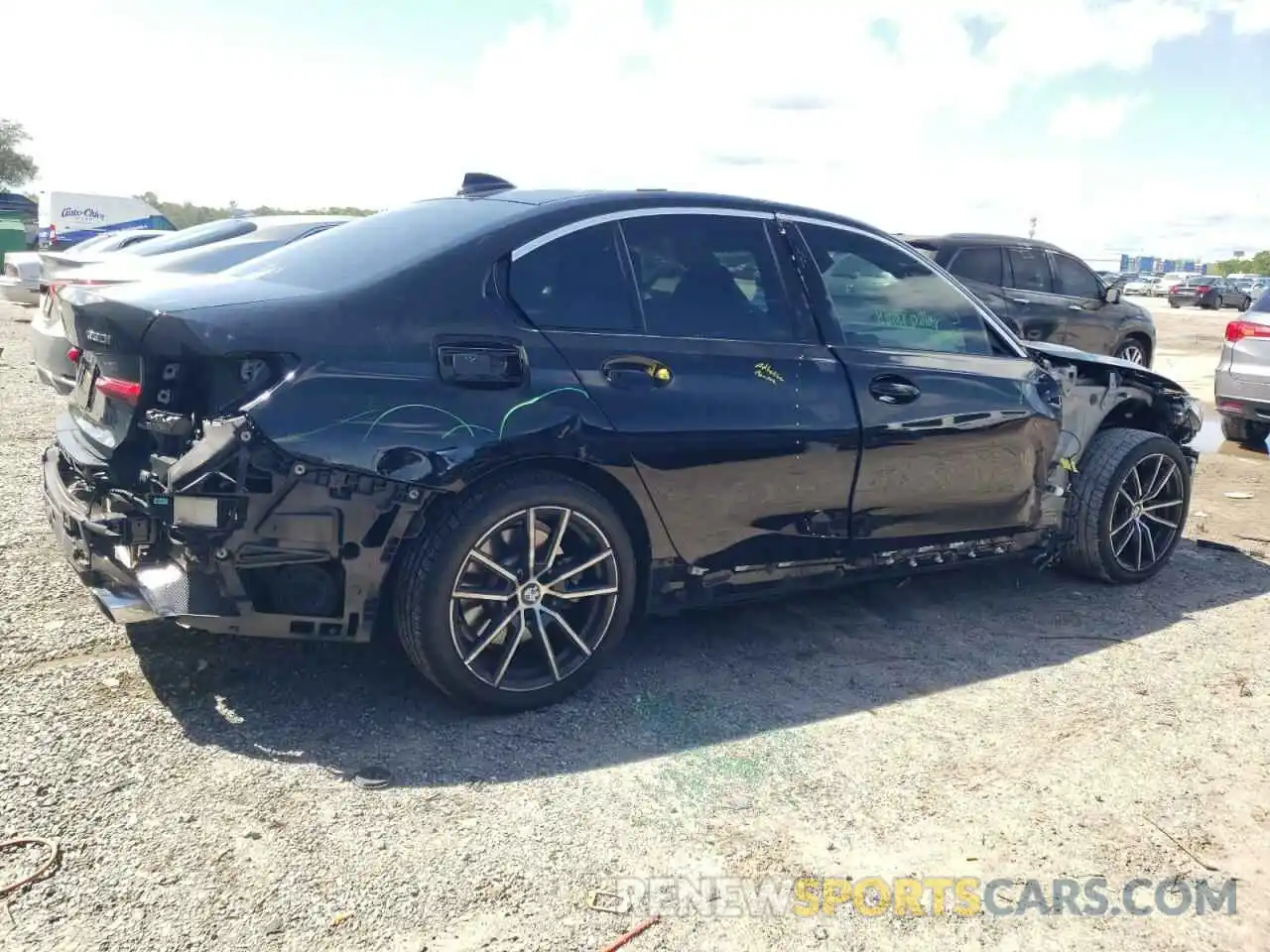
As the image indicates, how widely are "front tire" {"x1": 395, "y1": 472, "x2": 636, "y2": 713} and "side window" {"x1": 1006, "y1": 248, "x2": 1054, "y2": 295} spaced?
8.95 metres

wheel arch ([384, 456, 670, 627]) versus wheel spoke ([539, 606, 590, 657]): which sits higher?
wheel arch ([384, 456, 670, 627])

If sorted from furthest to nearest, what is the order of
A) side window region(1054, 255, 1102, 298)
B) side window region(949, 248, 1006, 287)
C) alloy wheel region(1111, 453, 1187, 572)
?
side window region(1054, 255, 1102, 298) → side window region(949, 248, 1006, 287) → alloy wheel region(1111, 453, 1187, 572)

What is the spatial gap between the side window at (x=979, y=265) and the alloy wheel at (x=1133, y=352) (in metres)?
2.35

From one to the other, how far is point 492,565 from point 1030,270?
9.63 metres

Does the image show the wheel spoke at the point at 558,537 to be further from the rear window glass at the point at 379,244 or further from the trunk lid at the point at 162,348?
the trunk lid at the point at 162,348

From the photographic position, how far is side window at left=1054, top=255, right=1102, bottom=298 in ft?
38.3

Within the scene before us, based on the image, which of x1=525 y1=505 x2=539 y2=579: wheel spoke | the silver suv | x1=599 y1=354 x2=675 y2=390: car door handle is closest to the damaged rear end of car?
x1=525 y1=505 x2=539 y2=579: wheel spoke

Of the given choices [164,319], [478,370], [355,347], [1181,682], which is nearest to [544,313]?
[478,370]

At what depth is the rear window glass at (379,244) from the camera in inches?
136

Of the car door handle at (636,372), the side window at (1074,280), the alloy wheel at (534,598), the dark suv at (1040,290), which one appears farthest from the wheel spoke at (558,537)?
the side window at (1074,280)

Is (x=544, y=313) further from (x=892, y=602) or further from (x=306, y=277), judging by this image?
(x=892, y=602)

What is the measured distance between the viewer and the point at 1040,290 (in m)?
11.5

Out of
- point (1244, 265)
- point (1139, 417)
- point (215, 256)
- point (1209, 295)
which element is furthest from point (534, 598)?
point (1244, 265)

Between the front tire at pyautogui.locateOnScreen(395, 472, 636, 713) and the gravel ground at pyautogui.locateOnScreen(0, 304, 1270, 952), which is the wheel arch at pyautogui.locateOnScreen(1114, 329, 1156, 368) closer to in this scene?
the gravel ground at pyautogui.locateOnScreen(0, 304, 1270, 952)
